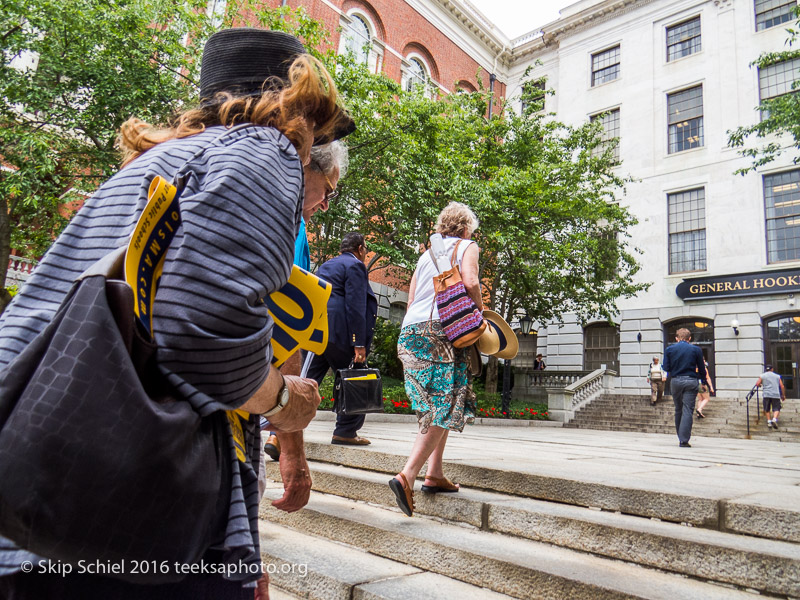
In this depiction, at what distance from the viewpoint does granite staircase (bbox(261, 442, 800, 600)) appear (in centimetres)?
234

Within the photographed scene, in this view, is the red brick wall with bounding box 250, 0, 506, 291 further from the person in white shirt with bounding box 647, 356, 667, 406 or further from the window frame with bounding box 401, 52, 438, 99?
the person in white shirt with bounding box 647, 356, 667, 406

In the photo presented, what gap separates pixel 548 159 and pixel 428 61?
448 inches

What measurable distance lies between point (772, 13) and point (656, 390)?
16.1m

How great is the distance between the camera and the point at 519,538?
9.91 ft

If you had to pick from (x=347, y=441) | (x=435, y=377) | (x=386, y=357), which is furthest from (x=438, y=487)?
(x=386, y=357)

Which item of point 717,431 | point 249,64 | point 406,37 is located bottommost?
point 717,431

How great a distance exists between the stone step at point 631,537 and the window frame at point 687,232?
22.5m

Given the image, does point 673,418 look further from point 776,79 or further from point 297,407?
point 297,407

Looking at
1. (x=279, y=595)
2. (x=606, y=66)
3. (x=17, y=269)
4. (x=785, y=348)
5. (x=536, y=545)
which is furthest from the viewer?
(x=606, y=66)

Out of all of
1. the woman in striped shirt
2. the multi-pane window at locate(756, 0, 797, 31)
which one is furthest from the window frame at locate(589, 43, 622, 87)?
the woman in striped shirt

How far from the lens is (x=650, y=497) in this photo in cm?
299

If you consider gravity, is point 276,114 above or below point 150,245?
above

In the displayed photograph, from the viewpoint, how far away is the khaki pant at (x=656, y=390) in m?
20.1

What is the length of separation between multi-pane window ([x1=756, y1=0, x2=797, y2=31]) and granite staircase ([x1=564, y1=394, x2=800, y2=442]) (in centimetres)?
1516
